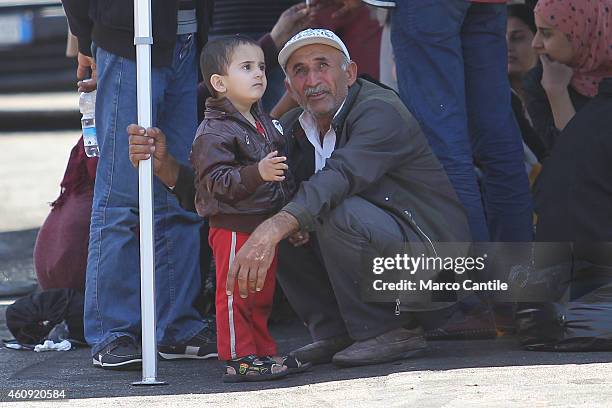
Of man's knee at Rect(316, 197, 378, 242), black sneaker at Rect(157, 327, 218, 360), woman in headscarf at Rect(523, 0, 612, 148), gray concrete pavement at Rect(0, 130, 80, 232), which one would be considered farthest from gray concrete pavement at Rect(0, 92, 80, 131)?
man's knee at Rect(316, 197, 378, 242)

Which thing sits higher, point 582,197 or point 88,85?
point 88,85

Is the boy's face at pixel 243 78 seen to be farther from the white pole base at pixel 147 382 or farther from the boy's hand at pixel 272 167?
the white pole base at pixel 147 382

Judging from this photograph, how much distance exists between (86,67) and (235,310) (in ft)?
4.23

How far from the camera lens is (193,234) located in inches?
196

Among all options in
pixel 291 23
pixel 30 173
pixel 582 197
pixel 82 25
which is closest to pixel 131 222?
pixel 82 25

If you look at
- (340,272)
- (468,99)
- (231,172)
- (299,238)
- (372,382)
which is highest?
(468,99)

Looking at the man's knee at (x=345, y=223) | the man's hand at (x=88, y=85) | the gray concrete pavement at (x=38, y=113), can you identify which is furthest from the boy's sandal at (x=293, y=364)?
the gray concrete pavement at (x=38, y=113)

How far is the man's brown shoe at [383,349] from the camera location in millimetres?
4461

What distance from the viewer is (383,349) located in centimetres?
449

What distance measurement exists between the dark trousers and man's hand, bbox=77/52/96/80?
0.98m

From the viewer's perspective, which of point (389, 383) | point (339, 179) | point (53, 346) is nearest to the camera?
point (389, 383)

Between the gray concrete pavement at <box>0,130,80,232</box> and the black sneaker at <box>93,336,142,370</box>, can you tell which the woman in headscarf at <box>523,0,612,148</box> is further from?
the gray concrete pavement at <box>0,130,80,232</box>

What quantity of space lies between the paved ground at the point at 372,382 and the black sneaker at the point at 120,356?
39 mm

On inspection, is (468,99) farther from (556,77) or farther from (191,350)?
(191,350)
